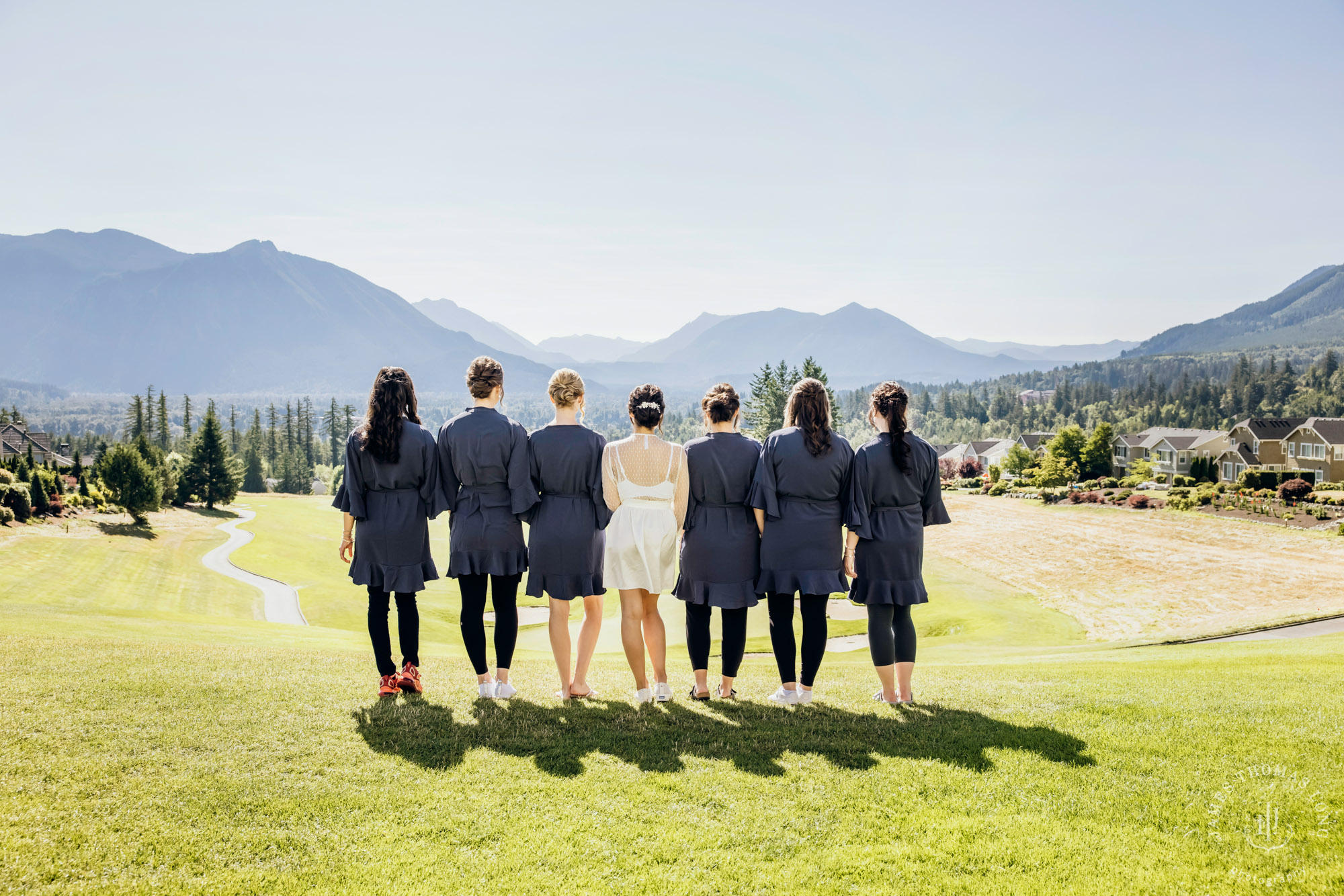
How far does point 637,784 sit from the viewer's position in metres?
Result: 5.26

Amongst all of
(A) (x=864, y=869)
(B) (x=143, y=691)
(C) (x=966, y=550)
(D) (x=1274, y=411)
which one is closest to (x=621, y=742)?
(A) (x=864, y=869)

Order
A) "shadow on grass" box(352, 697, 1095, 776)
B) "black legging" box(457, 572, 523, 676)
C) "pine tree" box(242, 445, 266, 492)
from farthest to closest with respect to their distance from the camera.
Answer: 1. "pine tree" box(242, 445, 266, 492)
2. "black legging" box(457, 572, 523, 676)
3. "shadow on grass" box(352, 697, 1095, 776)

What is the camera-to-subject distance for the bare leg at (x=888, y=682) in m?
7.46

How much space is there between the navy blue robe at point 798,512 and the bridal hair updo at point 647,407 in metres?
1.15

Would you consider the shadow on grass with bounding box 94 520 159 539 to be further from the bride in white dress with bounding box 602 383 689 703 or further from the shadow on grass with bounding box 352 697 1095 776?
the bride in white dress with bounding box 602 383 689 703

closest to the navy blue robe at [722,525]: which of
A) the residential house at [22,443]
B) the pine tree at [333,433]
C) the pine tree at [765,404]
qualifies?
the pine tree at [765,404]

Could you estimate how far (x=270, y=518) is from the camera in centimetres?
6100

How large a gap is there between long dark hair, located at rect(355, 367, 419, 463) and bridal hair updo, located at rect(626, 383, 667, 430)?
7.26ft

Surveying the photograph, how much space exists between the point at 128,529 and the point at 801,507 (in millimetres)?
49247

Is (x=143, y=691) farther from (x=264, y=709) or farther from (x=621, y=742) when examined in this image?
(x=621, y=742)

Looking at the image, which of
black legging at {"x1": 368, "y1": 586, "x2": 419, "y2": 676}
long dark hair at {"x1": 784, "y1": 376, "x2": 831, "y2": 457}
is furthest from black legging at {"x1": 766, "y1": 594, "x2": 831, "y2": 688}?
black legging at {"x1": 368, "y1": 586, "x2": 419, "y2": 676}

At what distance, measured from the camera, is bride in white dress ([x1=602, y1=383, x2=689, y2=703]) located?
7098mm

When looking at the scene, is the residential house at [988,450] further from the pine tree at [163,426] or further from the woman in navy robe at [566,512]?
the pine tree at [163,426]

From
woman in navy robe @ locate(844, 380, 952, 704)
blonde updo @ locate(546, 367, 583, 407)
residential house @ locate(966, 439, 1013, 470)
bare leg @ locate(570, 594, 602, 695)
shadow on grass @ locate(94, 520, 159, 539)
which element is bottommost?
shadow on grass @ locate(94, 520, 159, 539)
